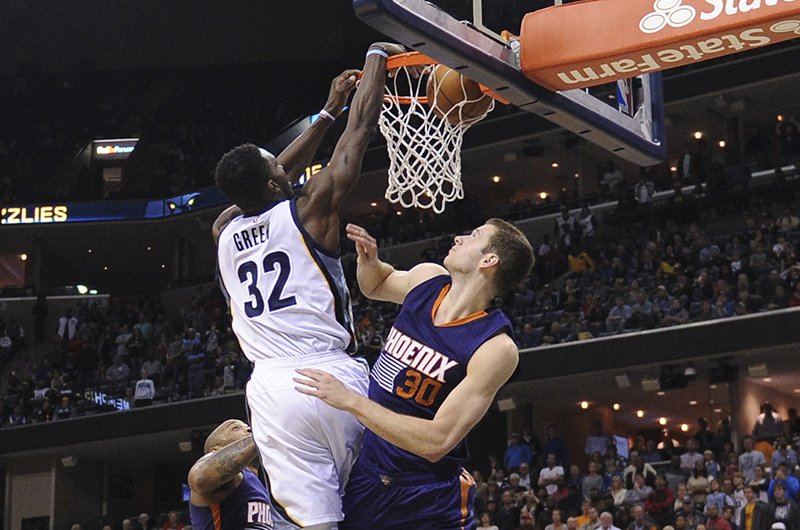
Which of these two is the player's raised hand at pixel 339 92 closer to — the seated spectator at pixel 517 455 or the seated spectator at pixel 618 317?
the seated spectator at pixel 618 317

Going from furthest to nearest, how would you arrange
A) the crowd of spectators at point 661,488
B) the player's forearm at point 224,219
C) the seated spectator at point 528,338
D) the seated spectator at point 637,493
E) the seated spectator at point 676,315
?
the seated spectator at point 528,338
the seated spectator at point 676,315
the seated spectator at point 637,493
the crowd of spectators at point 661,488
the player's forearm at point 224,219

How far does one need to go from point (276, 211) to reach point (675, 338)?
43.8 feet

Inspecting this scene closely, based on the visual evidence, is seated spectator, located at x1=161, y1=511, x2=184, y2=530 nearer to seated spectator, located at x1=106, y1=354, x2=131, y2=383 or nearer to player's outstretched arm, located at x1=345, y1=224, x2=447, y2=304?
seated spectator, located at x1=106, y1=354, x2=131, y2=383

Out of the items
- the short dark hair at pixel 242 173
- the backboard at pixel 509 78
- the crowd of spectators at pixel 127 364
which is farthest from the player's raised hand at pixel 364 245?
the crowd of spectators at pixel 127 364

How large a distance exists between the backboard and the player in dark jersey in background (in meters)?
2.06

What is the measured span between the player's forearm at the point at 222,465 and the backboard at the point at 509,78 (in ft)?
6.61

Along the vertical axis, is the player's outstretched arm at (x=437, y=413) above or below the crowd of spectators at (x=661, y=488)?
above

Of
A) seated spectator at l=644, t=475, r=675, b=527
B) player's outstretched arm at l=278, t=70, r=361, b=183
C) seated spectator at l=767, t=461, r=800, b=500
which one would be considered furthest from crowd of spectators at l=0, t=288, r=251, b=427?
player's outstretched arm at l=278, t=70, r=361, b=183

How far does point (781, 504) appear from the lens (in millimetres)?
12539

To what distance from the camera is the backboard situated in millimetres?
5090

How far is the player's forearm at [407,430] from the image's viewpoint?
3838mm

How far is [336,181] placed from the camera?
430cm

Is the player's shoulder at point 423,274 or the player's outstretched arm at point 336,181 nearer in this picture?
the player's outstretched arm at point 336,181

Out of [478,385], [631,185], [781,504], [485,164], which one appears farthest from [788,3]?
[485,164]
